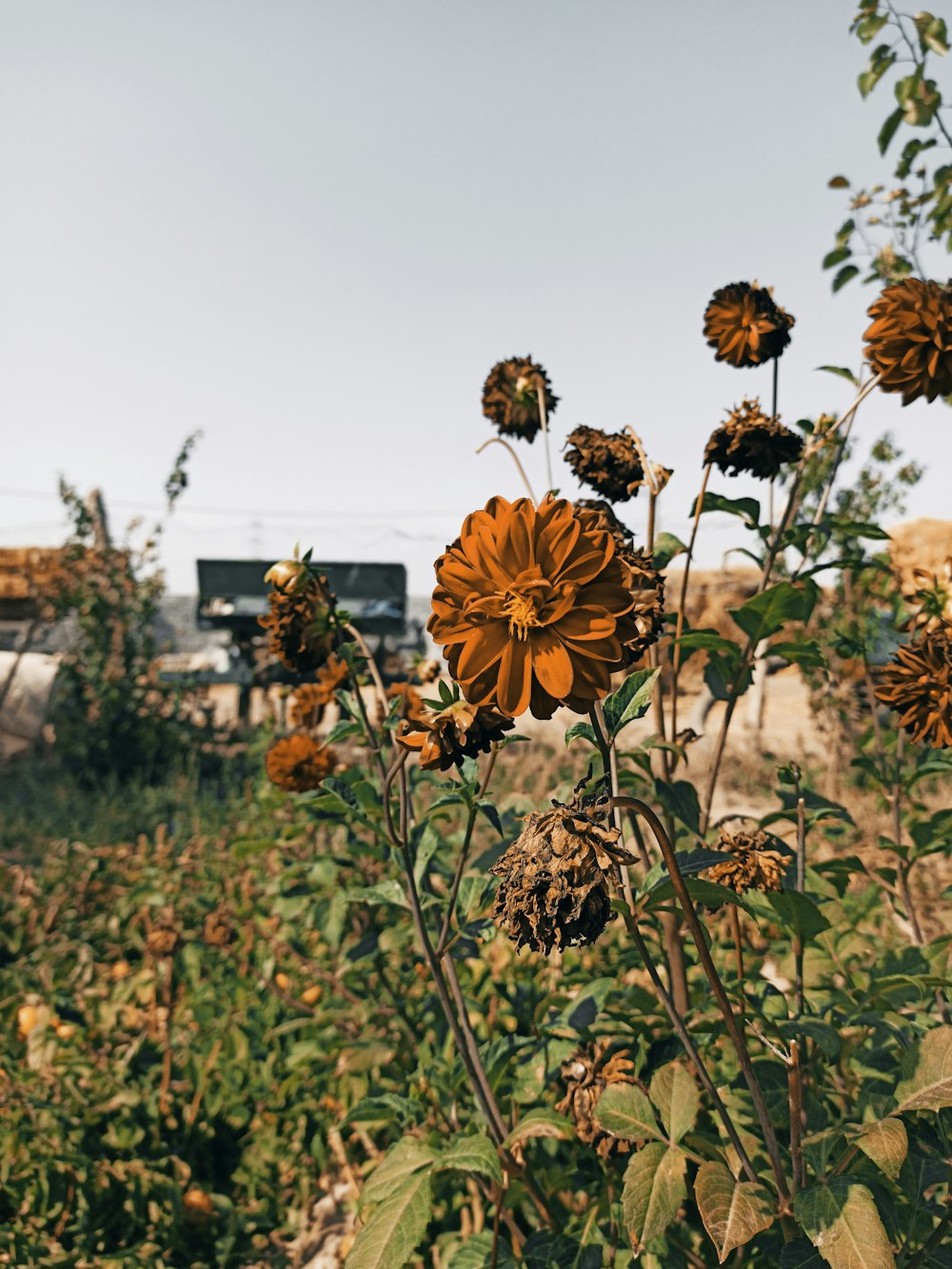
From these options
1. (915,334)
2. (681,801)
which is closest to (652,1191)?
(681,801)

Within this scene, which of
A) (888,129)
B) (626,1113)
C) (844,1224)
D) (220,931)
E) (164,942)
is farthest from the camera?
(888,129)

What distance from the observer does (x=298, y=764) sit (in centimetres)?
196

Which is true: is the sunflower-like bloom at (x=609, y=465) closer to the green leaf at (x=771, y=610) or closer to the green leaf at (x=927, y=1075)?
the green leaf at (x=771, y=610)

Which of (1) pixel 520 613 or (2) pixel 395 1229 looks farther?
(2) pixel 395 1229

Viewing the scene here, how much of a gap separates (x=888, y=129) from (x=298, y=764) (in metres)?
2.67

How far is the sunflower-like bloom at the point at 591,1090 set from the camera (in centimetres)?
114

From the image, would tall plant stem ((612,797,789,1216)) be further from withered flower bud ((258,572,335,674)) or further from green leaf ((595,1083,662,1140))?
withered flower bud ((258,572,335,674))

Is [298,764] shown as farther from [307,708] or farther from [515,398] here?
[515,398]

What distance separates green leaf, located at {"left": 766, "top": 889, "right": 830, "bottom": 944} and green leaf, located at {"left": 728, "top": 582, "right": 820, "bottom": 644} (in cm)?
45

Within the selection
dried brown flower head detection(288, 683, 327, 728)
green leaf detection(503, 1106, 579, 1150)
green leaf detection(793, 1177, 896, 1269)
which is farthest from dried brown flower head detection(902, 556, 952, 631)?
dried brown flower head detection(288, 683, 327, 728)

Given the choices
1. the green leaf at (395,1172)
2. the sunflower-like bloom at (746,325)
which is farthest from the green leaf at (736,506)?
the green leaf at (395,1172)

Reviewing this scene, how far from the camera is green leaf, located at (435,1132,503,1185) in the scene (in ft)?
3.57

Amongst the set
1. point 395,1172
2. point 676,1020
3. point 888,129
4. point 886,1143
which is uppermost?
point 888,129

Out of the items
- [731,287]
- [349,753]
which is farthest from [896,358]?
[349,753]
